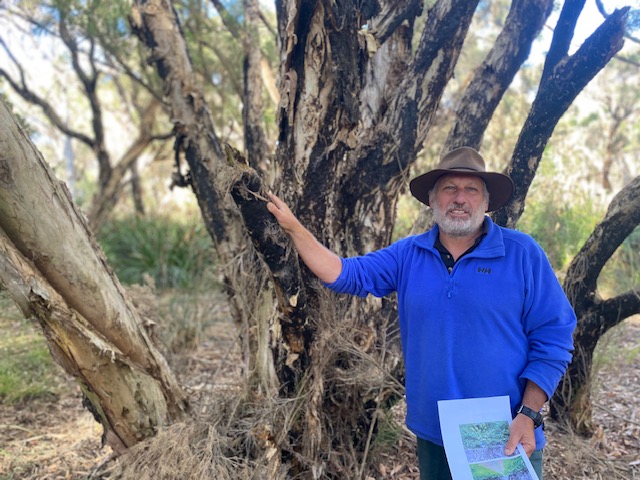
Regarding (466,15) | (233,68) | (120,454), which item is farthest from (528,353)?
(233,68)

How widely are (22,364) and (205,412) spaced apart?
10.6ft

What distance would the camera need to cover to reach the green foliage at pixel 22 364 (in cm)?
495

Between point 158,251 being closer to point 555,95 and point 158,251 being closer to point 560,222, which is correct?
point 560,222

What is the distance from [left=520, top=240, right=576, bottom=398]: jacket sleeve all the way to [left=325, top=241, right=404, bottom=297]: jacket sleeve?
2.00 ft

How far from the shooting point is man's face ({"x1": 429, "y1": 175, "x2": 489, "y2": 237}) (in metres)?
2.39

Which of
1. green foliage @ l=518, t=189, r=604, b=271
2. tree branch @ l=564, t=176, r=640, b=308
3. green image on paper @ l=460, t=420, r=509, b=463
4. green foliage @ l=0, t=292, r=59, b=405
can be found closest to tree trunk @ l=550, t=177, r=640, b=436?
tree branch @ l=564, t=176, r=640, b=308

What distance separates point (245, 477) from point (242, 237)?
1638 mm

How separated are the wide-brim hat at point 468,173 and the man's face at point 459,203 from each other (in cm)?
5

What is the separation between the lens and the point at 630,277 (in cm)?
648

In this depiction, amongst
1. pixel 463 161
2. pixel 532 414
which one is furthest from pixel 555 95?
pixel 532 414

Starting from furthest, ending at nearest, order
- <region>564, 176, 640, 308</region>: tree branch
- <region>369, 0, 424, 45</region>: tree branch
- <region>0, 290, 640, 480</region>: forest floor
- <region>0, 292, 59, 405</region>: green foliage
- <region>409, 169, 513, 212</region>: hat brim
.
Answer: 1. <region>0, 292, 59, 405</region>: green foliage
2. <region>0, 290, 640, 480</region>: forest floor
3. <region>564, 176, 640, 308</region>: tree branch
4. <region>369, 0, 424, 45</region>: tree branch
5. <region>409, 169, 513, 212</region>: hat brim

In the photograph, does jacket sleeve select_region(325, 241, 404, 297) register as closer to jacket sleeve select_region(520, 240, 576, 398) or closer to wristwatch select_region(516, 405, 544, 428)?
jacket sleeve select_region(520, 240, 576, 398)

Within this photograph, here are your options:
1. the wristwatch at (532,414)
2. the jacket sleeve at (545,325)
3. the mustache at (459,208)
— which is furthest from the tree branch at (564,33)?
the wristwatch at (532,414)

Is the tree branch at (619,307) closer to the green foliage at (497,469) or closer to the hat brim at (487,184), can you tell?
the hat brim at (487,184)
